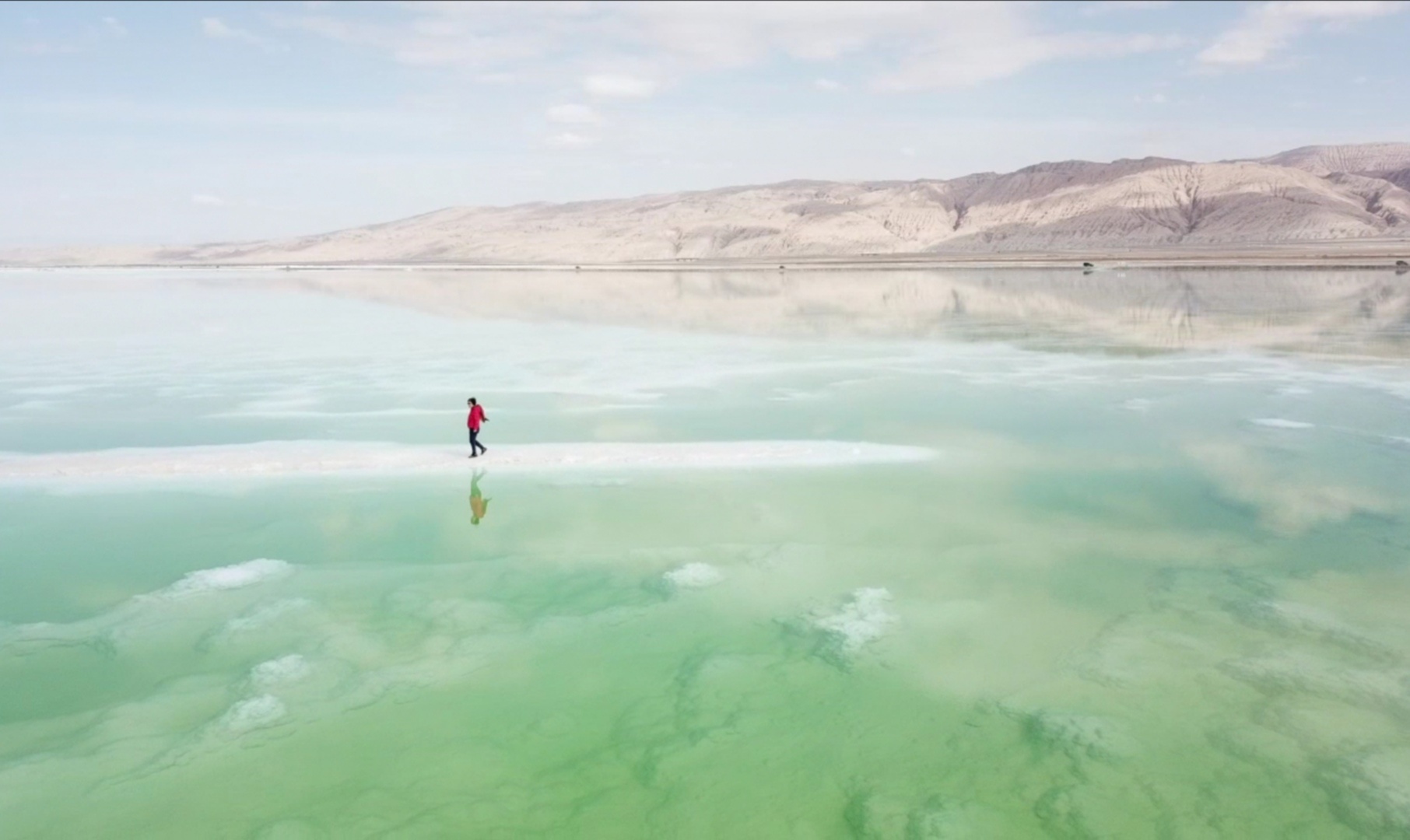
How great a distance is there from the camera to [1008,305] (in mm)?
43938

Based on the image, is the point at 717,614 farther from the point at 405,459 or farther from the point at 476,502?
the point at 405,459

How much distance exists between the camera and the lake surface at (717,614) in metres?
6.24

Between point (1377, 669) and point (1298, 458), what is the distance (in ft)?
24.3

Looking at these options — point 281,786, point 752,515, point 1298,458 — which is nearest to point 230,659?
point 281,786

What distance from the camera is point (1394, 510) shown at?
37.8ft

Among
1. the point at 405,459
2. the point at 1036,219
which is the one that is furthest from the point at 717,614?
the point at 1036,219

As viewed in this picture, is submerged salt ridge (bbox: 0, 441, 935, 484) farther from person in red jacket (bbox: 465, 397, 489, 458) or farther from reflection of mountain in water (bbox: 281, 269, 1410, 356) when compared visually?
reflection of mountain in water (bbox: 281, 269, 1410, 356)

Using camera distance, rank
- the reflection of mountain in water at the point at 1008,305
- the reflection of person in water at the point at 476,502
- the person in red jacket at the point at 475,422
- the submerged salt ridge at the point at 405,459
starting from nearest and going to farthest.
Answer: the reflection of person in water at the point at 476,502, the submerged salt ridge at the point at 405,459, the person in red jacket at the point at 475,422, the reflection of mountain in water at the point at 1008,305

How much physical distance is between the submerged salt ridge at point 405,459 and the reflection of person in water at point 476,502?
1.92 ft

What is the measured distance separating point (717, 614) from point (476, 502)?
4722 mm

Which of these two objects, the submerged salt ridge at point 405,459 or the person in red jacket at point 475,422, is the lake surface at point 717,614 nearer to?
the submerged salt ridge at point 405,459

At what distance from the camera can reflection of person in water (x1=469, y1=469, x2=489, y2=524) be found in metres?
12.0

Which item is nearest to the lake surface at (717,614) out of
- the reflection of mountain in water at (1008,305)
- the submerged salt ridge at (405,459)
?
the submerged salt ridge at (405,459)

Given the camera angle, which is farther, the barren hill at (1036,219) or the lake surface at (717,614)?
the barren hill at (1036,219)
